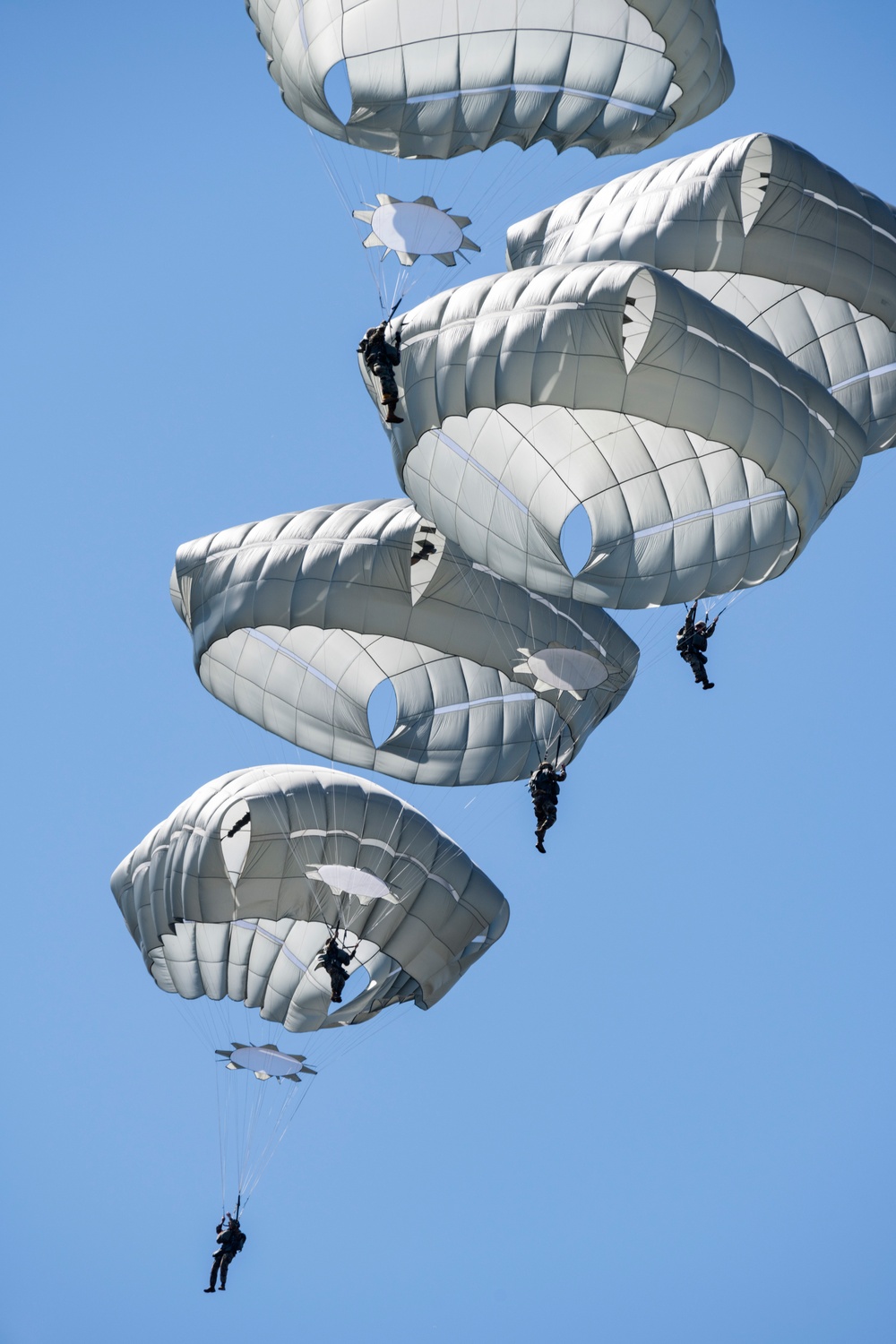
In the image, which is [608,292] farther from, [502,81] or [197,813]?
[197,813]

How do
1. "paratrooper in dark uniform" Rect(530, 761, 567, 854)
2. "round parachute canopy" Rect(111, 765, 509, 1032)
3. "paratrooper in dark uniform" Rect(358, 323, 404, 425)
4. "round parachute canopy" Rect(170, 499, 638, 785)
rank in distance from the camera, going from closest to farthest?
"paratrooper in dark uniform" Rect(358, 323, 404, 425) → "paratrooper in dark uniform" Rect(530, 761, 567, 854) → "round parachute canopy" Rect(170, 499, 638, 785) → "round parachute canopy" Rect(111, 765, 509, 1032)

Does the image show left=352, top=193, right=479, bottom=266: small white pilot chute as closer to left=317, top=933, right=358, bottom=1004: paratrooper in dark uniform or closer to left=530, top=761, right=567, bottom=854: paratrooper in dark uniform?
left=530, top=761, right=567, bottom=854: paratrooper in dark uniform

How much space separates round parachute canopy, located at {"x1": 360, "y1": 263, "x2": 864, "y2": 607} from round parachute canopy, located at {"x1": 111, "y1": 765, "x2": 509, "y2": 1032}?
3884 millimetres

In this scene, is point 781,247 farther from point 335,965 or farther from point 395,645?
point 335,965

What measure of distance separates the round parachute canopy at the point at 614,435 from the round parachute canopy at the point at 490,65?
211cm

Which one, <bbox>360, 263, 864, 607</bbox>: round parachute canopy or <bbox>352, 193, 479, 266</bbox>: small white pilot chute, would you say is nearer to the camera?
<bbox>360, 263, 864, 607</bbox>: round parachute canopy

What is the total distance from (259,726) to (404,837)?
2.93m

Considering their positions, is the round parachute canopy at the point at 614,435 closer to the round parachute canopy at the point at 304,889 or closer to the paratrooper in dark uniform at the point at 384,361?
the paratrooper in dark uniform at the point at 384,361

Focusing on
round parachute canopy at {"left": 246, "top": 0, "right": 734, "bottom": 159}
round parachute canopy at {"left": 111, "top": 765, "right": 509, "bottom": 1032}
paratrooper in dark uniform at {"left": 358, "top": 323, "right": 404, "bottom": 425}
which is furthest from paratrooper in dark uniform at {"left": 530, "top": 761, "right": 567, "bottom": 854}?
round parachute canopy at {"left": 246, "top": 0, "right": 734, "bottom": 159}

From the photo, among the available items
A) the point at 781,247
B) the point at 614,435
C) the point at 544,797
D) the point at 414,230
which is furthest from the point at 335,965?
the point at 781,247

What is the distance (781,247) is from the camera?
23203 mm

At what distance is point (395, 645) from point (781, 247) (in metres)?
6.78

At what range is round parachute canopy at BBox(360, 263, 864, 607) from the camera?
66.4 feet

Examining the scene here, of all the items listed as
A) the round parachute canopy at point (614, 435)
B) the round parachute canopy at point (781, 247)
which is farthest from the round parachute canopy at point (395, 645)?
the round parachute canopy at point (781, 247)
